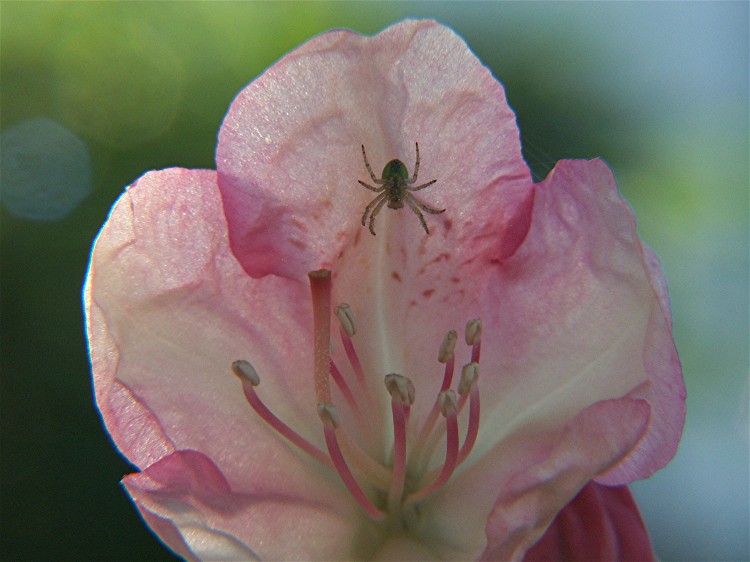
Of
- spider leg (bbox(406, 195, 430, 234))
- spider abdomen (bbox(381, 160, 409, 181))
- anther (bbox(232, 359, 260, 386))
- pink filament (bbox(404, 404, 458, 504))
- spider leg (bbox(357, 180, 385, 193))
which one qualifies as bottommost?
pink filament (bbox(404, 404, 458, 504))

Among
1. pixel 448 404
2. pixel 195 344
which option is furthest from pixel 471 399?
pixel 195 344

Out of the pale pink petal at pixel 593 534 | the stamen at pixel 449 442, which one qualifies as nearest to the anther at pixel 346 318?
the stamen at pixel 449 442

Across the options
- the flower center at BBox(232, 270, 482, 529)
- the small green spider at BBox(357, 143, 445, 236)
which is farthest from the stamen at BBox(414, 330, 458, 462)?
the small green spider at BBox(357, 143, 445, 236)

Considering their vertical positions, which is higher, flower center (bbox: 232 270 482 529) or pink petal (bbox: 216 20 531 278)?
pink petal (bbox: 216 20 531 278)

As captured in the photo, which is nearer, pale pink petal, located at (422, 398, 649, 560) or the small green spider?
pale pink petal, located at (422, 398, 649, 560)

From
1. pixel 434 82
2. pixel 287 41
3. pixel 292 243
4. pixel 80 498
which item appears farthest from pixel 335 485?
pixel 287 41

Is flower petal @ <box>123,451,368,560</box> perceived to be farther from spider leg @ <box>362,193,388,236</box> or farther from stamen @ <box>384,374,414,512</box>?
spider leg @ <box>362,193,388,236</box>

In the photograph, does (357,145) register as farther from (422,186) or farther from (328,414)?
(328,414)
